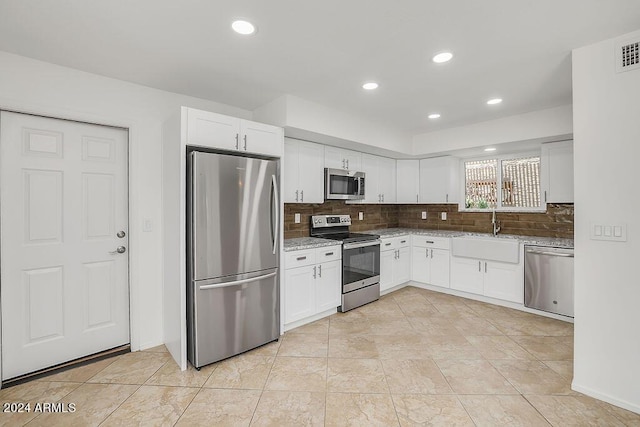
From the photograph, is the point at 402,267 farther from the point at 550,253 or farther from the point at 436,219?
the point at 550,253

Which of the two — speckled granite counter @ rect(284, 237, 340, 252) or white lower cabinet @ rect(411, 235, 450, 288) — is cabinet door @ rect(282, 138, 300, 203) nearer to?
speckled granite counter @ rect(284, 237, 340, 252)

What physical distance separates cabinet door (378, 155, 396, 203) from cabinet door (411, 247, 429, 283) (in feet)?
3.16

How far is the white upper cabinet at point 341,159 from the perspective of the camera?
4020 mm

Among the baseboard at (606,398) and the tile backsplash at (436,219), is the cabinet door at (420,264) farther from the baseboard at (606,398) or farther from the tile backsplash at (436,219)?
A: the baseboard at (606,398)

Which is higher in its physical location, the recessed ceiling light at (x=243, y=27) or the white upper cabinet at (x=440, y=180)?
the recessed ceiling light at (x=243, y=27)

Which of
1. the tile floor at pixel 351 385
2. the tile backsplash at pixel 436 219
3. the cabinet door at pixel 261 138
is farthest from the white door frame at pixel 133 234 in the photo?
the tile backsplash at pixel 436 219

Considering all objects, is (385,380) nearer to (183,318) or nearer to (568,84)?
(183,318)

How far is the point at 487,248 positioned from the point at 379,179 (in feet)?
6.12

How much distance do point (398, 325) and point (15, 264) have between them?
3506 mm

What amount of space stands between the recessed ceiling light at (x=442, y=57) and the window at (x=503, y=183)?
2918 mm

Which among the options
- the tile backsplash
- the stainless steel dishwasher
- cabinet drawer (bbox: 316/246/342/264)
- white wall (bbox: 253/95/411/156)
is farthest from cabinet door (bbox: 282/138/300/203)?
the stainless steel dishwasher

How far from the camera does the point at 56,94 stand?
2.41 metres

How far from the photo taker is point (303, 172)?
146 inches

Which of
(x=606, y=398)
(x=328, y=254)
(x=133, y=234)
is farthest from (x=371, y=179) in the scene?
(x=606, y=398)
